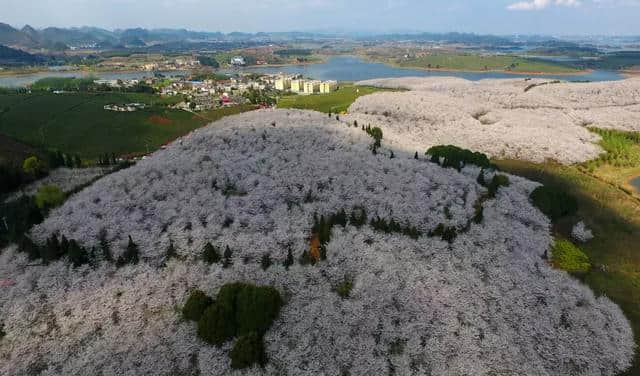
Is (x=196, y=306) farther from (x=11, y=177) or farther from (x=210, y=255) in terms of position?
(x=11, y=177)

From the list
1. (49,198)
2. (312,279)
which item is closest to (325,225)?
(312,279)

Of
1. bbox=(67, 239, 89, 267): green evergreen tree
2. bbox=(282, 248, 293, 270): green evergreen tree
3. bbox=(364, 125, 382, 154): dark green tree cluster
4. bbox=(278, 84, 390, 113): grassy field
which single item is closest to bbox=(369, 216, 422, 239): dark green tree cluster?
bbox=(282, 248, 293, 270): green evergreen tree

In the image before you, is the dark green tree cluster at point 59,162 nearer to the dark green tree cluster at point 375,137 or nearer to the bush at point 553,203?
the dark green tree cluster at point 375,137

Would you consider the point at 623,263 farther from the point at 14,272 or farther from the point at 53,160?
the point at 53,160

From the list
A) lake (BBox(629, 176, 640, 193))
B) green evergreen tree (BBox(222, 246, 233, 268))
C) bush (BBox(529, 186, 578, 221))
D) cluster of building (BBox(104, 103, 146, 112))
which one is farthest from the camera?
cluster of building (BBox(104, 103, 146, 112))

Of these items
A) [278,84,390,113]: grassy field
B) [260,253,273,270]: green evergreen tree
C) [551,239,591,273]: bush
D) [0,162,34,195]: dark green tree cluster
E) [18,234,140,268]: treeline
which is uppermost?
[278,84,390,113]: grassy field

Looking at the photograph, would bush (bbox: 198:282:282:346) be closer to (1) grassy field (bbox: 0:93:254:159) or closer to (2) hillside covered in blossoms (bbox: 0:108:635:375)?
(2) hillside covered in blossoms (bbox: 0:108:635:375)

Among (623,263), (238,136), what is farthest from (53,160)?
(623,263)
